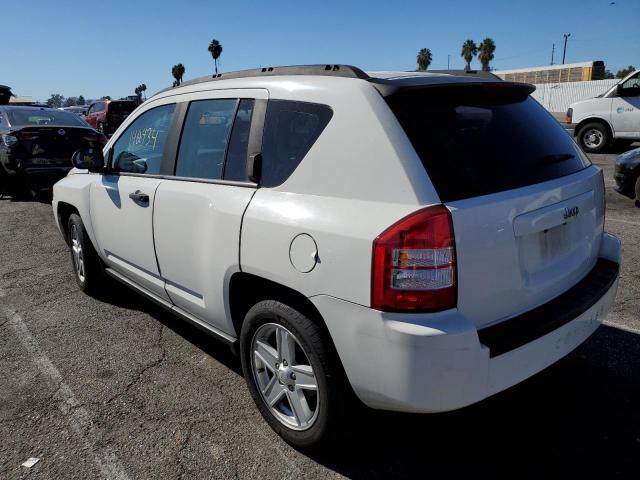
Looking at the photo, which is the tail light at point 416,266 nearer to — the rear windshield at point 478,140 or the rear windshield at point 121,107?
the rear windshield at point 478,140

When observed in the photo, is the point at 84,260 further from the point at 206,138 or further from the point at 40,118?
the point at 40,118

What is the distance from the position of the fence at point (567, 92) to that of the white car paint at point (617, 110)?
22959 mm

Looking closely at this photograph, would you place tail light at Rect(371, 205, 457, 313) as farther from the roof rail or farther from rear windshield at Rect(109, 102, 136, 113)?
rear windshield at Rect(109, 102, 136, 113)

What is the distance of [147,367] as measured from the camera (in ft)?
11.2

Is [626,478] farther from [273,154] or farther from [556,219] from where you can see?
[273,154]

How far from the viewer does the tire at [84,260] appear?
4422mm

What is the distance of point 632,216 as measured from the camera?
717cm

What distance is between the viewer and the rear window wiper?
Answer: 2471 millimetres

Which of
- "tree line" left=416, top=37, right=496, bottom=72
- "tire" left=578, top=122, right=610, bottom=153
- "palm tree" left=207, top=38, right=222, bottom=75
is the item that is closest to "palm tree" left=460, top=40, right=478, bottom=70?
"tree line" left=416, top=37, right=496, bottom=72

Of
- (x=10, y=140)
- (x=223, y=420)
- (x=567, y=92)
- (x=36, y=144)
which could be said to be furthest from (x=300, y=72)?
(x=567, y=92)

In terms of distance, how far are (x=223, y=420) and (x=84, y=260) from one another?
2427 mm

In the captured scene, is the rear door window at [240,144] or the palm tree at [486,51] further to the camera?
the palm tree at [486,51]

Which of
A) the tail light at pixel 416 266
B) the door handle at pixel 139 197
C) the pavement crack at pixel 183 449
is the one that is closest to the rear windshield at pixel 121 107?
the door handle at pixel 139 197

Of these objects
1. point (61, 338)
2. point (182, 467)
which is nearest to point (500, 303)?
point (182, 467)
